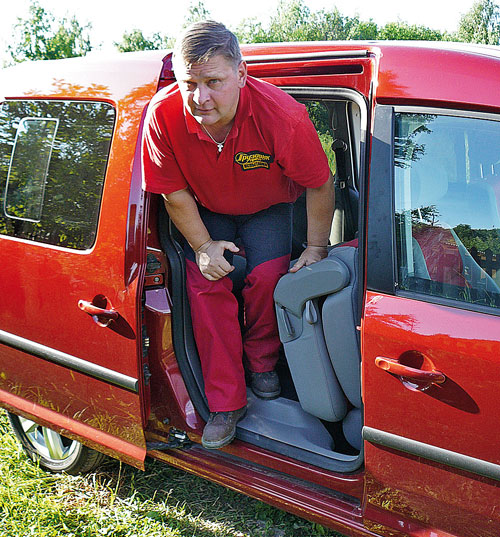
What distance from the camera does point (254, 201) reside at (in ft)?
7.30

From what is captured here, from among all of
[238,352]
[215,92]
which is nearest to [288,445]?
[238,352]

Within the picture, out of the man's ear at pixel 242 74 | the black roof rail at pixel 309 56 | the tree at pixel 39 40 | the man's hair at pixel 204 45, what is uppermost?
the tree at pixel 39 40

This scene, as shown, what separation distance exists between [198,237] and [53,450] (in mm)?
1339

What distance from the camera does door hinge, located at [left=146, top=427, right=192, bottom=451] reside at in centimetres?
230

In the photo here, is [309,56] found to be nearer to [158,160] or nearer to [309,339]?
[158,160]

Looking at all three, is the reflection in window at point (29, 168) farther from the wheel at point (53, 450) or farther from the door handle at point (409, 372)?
the door handle at point (409, 372)

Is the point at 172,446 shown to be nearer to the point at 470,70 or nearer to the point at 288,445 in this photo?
the point at 288,445

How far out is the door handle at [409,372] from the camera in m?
1.63

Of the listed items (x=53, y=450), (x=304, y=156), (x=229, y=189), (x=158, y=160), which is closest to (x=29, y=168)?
(x=158, y=160)

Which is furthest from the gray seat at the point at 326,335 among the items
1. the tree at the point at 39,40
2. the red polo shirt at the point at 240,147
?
the tree at the point at 39,40

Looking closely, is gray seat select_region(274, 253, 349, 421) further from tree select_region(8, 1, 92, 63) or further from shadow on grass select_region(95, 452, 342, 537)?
tree select_region(8, 1, 92, 63)

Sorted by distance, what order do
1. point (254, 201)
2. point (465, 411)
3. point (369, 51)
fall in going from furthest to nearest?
point (254, 201)
point (369, 51)
point (465, 411)

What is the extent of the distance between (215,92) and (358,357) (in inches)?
38.9

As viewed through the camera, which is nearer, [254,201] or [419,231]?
[419,231]
